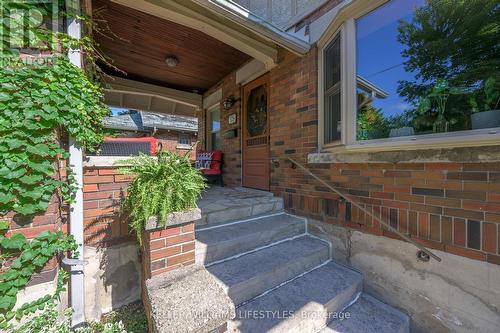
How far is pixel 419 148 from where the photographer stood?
191 cm

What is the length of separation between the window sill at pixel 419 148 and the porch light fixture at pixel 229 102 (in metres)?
2.75

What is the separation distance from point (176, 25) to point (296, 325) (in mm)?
3926

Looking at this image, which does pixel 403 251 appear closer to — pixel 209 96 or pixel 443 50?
pixel 443 50

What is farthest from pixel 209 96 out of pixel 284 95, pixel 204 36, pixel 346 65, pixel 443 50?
pixel 443 50

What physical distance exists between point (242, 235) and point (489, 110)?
2.37 m

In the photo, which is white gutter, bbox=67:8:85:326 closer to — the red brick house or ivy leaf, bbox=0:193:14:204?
the red brick house

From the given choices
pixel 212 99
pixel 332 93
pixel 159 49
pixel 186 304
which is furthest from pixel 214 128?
pixel 186 304

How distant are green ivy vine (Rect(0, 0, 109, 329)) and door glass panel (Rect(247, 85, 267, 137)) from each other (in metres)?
2.75

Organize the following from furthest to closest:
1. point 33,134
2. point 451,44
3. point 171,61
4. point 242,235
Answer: point 171,61 → point 242,235 → point 451,44 → point 33,134

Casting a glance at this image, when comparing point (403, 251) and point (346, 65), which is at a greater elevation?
point (346, 65)

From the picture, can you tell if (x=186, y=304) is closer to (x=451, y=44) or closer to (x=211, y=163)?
(x=451, y=44)

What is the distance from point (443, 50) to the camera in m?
1.84

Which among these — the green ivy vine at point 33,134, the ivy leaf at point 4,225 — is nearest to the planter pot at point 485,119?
the green ivy vine at point 33,134

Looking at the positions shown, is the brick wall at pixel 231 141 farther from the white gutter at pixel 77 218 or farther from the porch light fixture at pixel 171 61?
the white gutter at pixel 77 218
